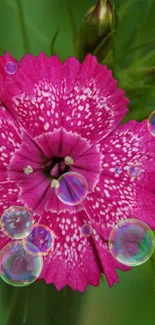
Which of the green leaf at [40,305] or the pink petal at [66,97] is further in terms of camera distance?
the green leaf at [40,305]

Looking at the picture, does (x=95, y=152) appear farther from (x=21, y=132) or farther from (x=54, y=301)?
(x=54, y=301)

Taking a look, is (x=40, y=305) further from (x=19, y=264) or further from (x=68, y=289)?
(x=19, y=264)

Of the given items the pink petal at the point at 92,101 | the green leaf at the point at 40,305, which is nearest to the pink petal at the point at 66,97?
the pink petal at the point at 92,101

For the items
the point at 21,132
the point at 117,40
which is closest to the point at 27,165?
the point at 21,132

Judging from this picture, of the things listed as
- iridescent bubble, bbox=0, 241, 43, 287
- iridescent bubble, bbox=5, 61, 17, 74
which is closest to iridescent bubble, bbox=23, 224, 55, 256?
iridescent bubble, bbox=0, 241, 43, 287

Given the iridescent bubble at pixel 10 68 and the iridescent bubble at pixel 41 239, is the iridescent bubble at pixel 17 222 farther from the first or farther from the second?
the iridescent bubble at pixel 10 68

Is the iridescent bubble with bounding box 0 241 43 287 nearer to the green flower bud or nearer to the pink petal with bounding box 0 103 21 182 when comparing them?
the pink petal with bounding box 0 103 21 182
